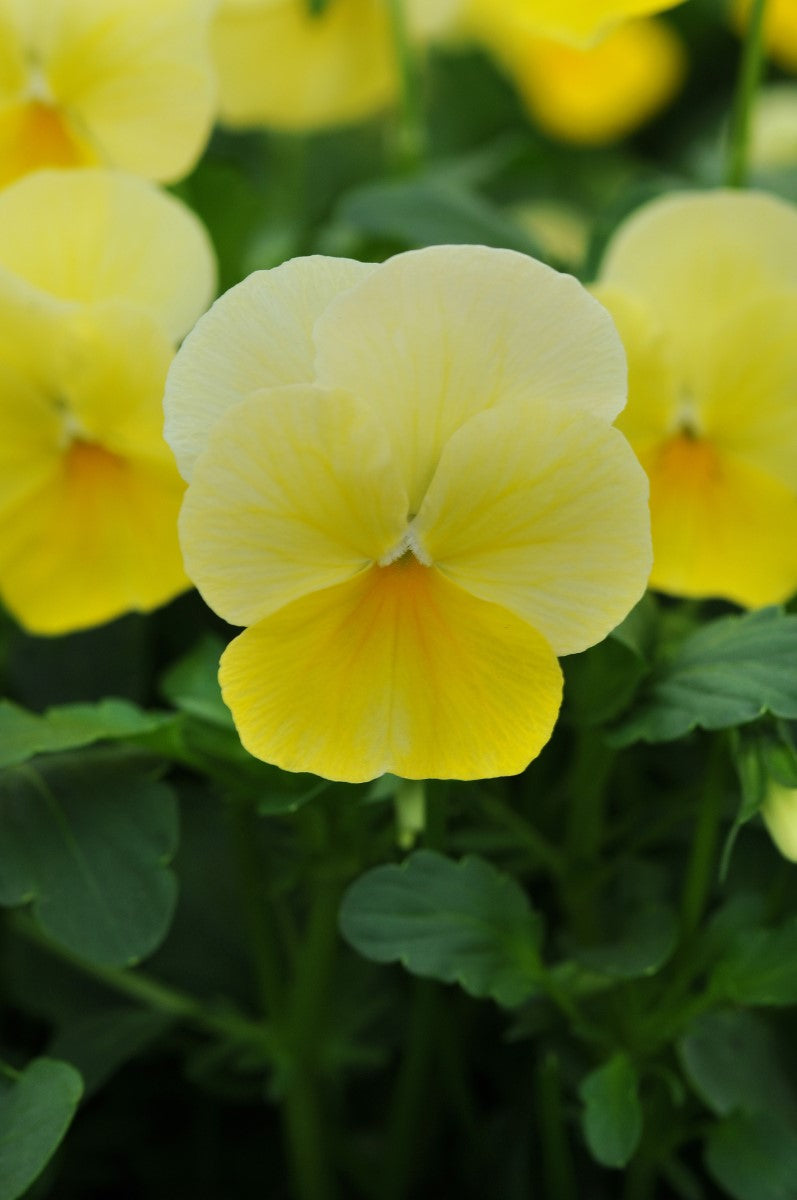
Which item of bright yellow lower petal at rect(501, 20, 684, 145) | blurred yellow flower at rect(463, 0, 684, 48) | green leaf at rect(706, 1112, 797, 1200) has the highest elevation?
blurred yellow flower at rect(463, 0, 684, 48)

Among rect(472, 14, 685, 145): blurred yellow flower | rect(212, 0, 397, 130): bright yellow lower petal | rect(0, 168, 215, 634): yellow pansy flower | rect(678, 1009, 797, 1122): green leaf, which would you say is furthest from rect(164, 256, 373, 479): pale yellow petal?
rect(472, 14, 685, 145): blurred yellow flower

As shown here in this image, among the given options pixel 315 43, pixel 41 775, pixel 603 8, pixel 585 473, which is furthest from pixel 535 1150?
pixel 315 43

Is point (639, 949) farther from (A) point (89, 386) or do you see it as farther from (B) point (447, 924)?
(A) point (89, 386)

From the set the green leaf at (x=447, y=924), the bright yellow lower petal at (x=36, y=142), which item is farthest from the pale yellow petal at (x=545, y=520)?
the bright yellow lower petal at (x=36, y=142)

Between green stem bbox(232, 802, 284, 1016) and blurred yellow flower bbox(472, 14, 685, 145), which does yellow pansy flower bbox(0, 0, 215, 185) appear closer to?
green stem bbox(232, 802, 284, 1016)

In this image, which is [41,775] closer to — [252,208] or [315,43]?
[252,208]

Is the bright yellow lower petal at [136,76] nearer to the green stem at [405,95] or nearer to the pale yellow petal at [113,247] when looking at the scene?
the pale yellow petal at [113,247]

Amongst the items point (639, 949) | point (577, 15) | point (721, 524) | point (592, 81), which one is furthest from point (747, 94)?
point (592, 81)
